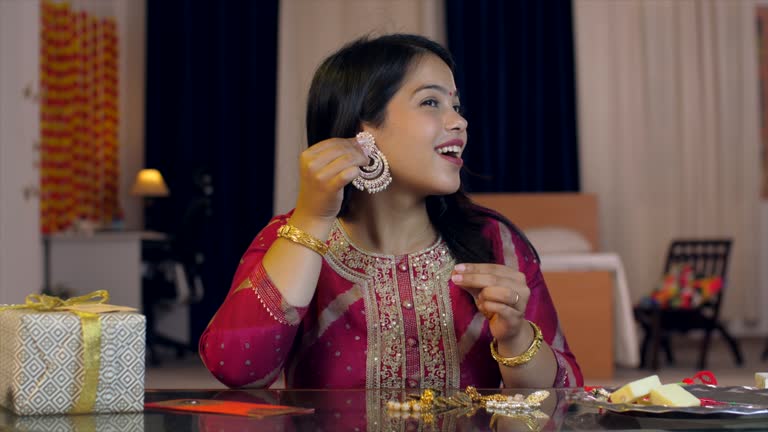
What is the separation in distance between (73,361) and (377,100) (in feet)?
2.09

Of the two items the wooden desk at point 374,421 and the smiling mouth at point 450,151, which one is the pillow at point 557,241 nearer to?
the smiling mouth at point 450,151

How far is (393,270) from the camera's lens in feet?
4.70

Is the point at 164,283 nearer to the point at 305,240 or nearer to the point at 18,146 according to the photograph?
the point at 18,146

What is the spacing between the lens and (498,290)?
117cm

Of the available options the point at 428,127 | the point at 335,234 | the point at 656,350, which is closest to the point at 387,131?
the point at 428,127

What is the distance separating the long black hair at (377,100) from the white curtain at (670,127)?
482cm

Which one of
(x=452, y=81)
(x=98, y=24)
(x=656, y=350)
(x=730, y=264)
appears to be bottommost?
(x=656, y=350)

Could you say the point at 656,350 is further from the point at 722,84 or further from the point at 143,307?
the point at 143,307

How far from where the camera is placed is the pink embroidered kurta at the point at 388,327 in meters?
1.36

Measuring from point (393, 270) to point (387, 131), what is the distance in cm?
20

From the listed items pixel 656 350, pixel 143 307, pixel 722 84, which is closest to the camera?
pixel 656 350

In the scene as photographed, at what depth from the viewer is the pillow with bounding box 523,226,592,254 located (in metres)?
5.12

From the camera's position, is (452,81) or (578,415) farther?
(452,81)

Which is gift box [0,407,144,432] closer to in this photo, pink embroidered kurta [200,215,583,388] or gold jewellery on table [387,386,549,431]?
gold jewellery on table [387,386,549,431]
